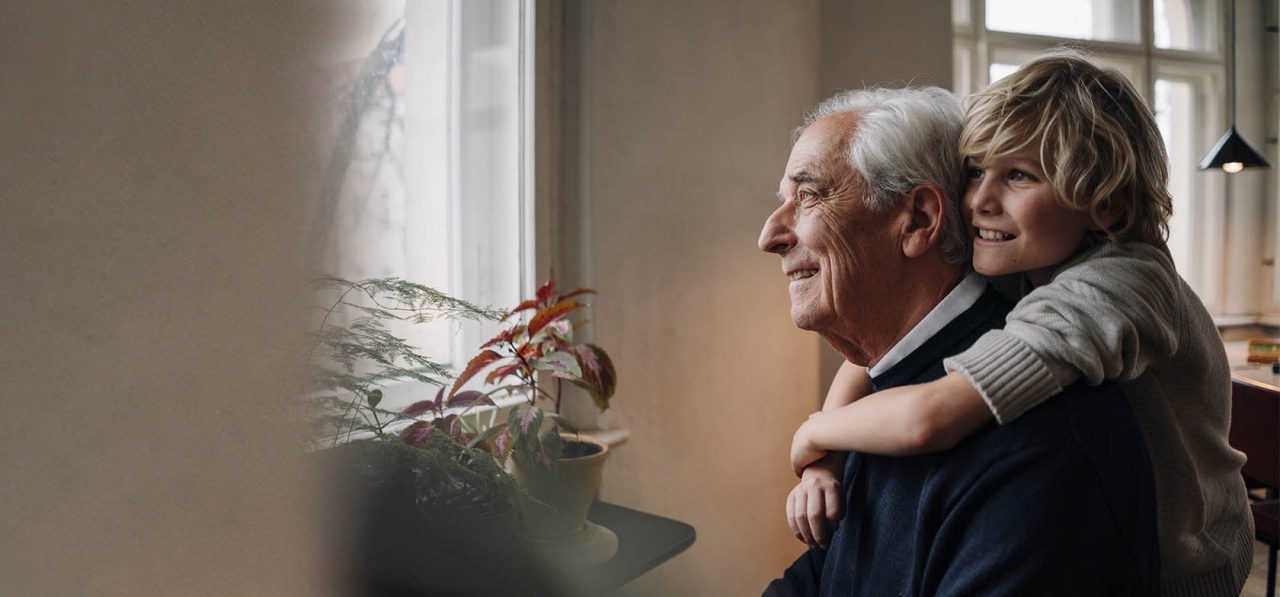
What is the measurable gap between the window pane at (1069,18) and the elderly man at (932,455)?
3.75 metres

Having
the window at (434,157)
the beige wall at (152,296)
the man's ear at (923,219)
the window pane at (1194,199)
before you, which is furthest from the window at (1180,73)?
the beige wall at (152,296)

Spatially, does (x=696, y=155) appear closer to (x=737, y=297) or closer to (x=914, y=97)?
(x=737, y=297)

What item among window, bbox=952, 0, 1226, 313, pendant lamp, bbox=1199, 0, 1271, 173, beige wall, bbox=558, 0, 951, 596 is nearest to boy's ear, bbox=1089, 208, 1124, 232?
beige wall, bbox=558, 0, 951, 596

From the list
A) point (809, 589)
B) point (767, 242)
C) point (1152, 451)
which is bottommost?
point (809, 589)

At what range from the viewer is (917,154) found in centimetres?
124

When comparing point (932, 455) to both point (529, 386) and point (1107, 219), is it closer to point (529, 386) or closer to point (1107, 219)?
point (1107, 219)

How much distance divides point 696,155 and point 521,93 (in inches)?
22.3

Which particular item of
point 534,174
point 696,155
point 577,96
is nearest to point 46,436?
point 534,174

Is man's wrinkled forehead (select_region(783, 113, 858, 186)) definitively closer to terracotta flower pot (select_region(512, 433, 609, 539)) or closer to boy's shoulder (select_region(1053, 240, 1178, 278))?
boy's shoulder (select_region(1053, 240, 1178, 278))

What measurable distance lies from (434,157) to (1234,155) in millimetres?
3875

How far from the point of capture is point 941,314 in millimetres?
1251

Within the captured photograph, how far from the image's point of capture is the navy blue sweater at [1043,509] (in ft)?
3.29

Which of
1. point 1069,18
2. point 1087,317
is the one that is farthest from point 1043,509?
point 1069,18

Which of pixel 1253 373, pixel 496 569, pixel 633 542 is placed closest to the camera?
pixel 496 569
